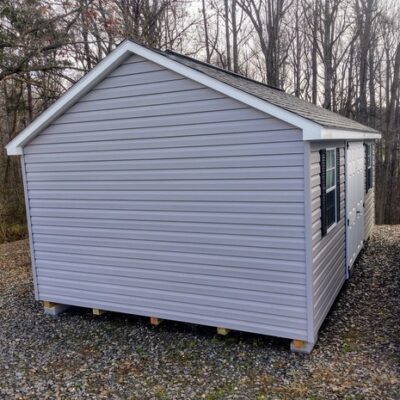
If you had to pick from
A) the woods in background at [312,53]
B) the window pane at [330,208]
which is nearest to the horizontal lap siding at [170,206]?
the window pane at [330,208]

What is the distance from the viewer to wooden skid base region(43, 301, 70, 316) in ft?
19.3

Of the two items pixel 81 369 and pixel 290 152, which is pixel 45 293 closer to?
pixel 81 369

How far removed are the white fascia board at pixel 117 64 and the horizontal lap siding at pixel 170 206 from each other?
0.12 m

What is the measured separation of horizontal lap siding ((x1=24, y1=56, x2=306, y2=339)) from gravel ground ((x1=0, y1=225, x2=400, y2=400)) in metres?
0.28

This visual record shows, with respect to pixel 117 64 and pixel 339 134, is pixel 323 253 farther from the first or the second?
pixel 117 64

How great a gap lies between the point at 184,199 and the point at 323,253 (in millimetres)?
1734

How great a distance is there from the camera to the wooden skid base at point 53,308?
19.3ft

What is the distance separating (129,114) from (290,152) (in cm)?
205

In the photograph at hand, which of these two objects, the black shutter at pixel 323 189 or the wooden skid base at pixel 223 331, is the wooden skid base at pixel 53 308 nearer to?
the wooden skid base at pixel 223 331

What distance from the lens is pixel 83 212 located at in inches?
214

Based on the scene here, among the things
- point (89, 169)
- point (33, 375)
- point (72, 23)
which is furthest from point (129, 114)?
point (72, 23)

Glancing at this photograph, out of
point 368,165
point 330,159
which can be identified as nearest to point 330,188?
point 330,159

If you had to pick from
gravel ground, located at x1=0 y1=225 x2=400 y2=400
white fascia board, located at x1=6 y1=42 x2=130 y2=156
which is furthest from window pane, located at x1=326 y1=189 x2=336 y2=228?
white fascia board, located at x1=6 y1=42 x2=130 y2=156

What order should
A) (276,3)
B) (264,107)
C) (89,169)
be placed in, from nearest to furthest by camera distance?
(264,107) < (89,169) < (276,3)
